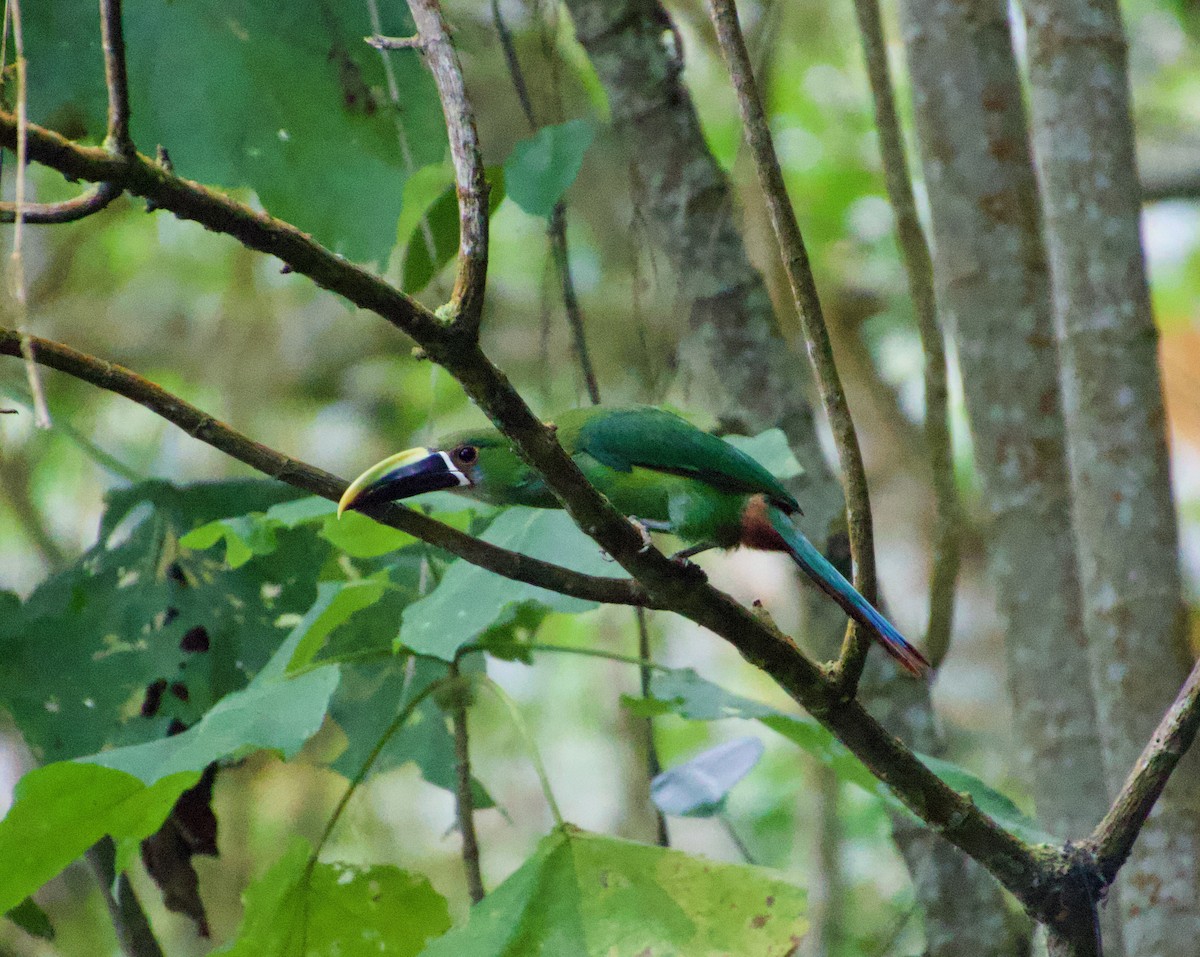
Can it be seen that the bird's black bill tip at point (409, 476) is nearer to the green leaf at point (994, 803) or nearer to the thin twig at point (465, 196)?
the thin twig at point (465, 196)

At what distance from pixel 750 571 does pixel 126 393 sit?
6.97 m

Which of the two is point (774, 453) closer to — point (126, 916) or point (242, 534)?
point (242, 534)

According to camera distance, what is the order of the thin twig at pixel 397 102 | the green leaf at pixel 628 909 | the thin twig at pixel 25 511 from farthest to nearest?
the thin twig at pixel 25 511
the thin twig at pixel 397 102
the green leaf at pixel 628 909

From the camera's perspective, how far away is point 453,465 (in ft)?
7.71

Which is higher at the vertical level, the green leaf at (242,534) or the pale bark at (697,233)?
the pale bark at (697,233)

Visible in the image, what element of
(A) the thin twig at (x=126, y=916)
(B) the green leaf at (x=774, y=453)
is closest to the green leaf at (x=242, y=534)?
(A) the thin twig at (x=126, y=916)

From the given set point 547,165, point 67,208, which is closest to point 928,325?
point 547,165

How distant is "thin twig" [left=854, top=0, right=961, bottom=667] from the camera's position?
2641 millimetres

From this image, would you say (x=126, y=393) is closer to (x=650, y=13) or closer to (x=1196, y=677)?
(x=1196, y=677)

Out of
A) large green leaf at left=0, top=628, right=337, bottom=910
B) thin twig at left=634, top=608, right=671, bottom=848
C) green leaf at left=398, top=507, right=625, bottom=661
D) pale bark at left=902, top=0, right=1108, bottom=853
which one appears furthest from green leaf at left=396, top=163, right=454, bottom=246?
pale bark at left=902, top=0, right=1108, bottom=853

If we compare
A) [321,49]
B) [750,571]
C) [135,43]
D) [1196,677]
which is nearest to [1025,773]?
[1196,677]

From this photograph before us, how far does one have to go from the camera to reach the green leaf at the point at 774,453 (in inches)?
85.7

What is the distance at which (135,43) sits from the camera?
2.31 meters

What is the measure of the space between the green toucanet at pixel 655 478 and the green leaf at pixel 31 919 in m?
1.04
